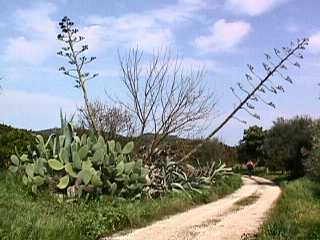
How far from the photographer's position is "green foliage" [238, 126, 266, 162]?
70438 millimetres

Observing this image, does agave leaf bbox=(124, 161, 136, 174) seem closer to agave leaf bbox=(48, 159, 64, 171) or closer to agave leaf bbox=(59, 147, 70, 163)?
agave leaf bbox=(59, 147, 70, 163)

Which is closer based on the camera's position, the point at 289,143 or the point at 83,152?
the point at 83,152

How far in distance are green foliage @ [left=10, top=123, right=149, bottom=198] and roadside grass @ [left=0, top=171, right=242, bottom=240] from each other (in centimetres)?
52

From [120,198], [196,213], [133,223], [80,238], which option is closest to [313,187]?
[196,213]

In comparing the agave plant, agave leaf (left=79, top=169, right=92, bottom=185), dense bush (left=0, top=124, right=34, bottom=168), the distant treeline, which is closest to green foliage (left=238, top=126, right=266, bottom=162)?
the distant treeline

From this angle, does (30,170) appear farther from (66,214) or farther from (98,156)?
(66,214)

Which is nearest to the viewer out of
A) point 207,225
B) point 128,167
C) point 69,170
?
point 207,225

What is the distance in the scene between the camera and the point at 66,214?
1345 centimetres

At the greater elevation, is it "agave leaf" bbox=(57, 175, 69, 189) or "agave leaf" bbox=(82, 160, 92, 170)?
"agave leaf" bbox=(82, 160, 92, 170)

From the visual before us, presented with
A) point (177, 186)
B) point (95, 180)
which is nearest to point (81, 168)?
point (95, 180)

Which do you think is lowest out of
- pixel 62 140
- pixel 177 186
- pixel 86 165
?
pixel 177 186

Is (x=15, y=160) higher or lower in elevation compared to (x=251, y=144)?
lower

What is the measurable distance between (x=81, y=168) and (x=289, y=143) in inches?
1309

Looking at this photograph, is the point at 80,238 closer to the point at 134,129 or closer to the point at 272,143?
the point at 134,129
